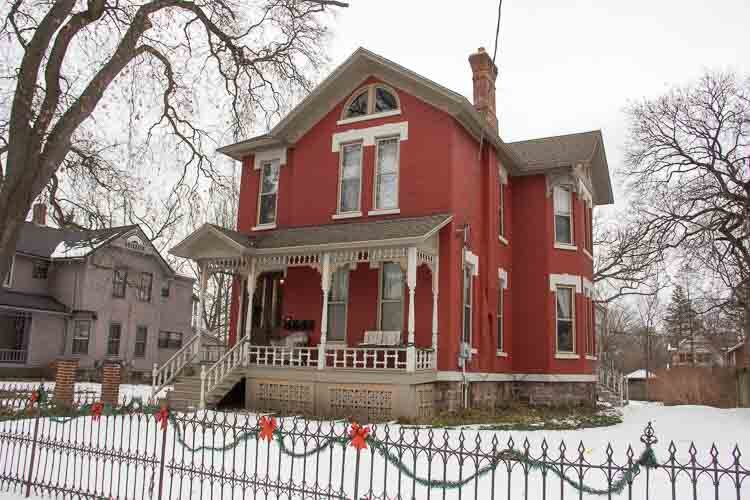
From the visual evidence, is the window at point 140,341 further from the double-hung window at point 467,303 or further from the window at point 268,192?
the double-hung window at point 467,303

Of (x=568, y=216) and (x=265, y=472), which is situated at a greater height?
(x=568, y=216)

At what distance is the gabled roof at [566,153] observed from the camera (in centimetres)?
2064

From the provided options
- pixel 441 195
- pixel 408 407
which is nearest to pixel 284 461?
pixel 408 407

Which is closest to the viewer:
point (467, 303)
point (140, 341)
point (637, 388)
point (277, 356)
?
point (467, 303)

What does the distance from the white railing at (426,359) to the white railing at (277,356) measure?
9.44 ft

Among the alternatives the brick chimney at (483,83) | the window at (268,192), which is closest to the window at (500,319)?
the brick chimney at (483,83)

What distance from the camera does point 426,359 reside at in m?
15.7

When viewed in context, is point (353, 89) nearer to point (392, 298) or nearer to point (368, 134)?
point (368, 134)

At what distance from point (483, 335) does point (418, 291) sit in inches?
110

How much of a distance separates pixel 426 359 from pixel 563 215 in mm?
8497

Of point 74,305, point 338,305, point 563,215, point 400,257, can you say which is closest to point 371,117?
point 400,257

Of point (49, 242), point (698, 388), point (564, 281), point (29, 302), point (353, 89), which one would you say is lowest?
point (698, 388)

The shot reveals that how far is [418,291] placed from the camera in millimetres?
16859

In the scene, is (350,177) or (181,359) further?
(350,177)
